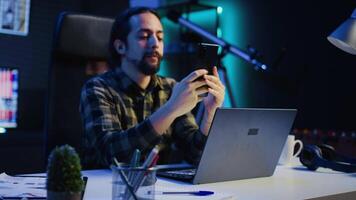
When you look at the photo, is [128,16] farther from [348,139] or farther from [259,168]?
[348,139]

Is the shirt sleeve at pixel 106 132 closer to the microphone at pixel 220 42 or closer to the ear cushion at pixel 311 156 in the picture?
the ear cushion at pixel 311 156

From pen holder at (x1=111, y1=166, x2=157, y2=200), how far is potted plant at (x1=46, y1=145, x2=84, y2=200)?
0.08 m

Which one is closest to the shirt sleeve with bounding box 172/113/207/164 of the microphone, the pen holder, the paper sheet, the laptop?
the laptop

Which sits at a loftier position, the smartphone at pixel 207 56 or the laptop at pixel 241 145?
the smartphone at pixel 207 56

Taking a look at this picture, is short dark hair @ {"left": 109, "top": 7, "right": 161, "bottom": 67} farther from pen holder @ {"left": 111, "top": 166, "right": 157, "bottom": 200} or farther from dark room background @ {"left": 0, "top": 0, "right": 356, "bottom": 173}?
pen holder @ {"left": 111, "top": 166, "right": 157, "bottom": 200}

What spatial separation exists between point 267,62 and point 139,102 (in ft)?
4.92

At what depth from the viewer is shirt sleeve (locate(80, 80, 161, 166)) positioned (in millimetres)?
1353

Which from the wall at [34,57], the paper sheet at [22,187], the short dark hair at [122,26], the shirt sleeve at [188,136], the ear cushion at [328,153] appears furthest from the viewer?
the wall at [34,57]

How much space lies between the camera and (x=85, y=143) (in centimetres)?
159

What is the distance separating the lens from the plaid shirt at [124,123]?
1359 millimetres

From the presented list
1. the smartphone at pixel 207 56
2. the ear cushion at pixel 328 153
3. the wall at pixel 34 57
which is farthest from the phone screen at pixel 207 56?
the wall at pixel 34 57

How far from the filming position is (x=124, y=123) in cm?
161

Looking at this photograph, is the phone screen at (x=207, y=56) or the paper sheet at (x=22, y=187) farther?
the phone screen at (x=207, y=56)

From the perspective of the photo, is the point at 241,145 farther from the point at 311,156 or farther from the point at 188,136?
the point at 188,136
